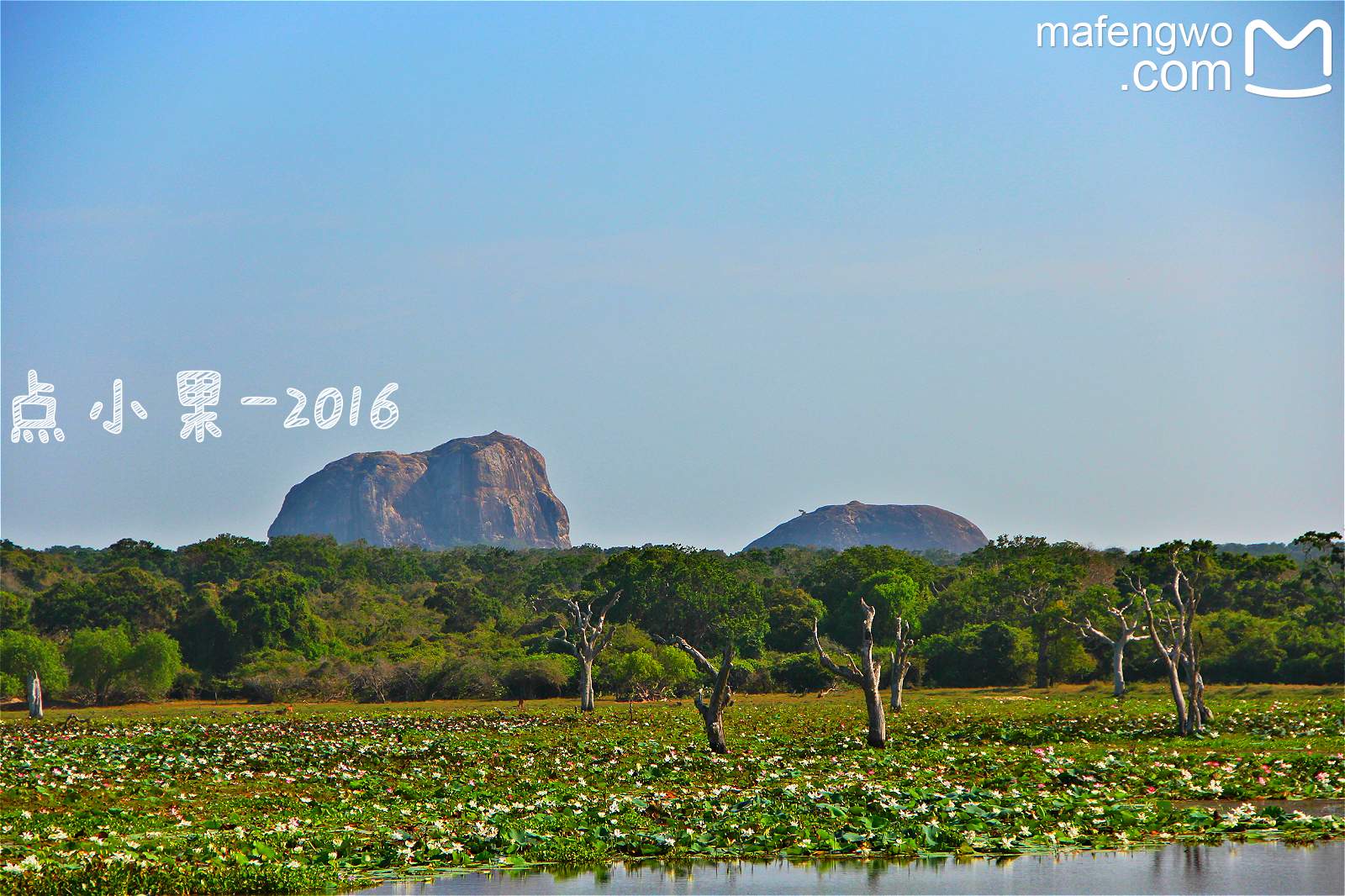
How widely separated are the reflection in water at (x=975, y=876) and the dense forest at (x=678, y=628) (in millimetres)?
32328

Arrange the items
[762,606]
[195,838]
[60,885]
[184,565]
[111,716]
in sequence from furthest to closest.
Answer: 1. [184,565]
2. [762,606]
3. [111,716]
4. [195,838]
5. [60,885]

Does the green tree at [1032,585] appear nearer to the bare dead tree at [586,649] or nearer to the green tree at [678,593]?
the green tree at [678,593]

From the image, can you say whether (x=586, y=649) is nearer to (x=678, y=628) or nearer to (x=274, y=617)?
(x=678, y=628)

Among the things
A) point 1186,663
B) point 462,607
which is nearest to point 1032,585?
point 462,607

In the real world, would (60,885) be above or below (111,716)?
above

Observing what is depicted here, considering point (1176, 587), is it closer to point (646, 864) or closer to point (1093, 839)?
point (1093, 839)

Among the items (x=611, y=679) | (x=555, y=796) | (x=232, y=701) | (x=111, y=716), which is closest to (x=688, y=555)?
(x=611, y=679)

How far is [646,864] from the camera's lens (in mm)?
13867

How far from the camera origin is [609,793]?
62.3 ft

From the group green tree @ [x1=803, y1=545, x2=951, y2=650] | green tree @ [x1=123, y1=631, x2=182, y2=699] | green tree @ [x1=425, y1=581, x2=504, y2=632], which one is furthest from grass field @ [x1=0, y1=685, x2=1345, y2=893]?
green tree @ [x1=425, y1=581, x2=504, y2=632]

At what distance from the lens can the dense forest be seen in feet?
182

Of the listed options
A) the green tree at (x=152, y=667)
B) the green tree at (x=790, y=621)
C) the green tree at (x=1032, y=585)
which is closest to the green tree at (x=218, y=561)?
the green tree at (x=152, y=667)

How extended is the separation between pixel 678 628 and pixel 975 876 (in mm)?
58007

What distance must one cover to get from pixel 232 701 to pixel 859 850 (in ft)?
165
